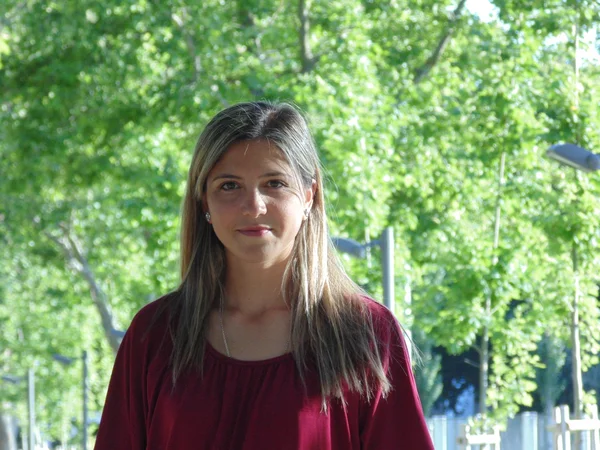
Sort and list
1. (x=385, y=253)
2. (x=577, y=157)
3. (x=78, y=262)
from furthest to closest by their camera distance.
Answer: (x=78, y=262) < (x=385, y=253) < (x=577, y=157)

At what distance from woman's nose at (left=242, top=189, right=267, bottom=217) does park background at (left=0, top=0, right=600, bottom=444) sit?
11.4m

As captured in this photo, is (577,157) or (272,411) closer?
(272,411)

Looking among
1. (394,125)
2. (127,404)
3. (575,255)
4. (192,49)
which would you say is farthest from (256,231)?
(192,49)

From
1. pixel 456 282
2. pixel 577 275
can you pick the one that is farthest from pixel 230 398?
pixel 456 282

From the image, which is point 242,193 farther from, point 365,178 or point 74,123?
point 74,123

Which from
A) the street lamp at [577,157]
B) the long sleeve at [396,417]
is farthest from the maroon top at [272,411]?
the street lamp at [577,157]

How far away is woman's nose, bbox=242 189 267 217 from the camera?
2506 mm

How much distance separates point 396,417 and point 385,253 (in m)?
10.1

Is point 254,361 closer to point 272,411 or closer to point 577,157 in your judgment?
point 272,411

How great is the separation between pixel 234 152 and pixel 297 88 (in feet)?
45.7

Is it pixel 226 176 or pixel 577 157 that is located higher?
pixel 577 157

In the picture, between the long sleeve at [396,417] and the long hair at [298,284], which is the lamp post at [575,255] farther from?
the long sleeve at [396,417]

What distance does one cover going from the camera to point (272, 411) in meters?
2.46

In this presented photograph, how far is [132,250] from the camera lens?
26.1 metres
